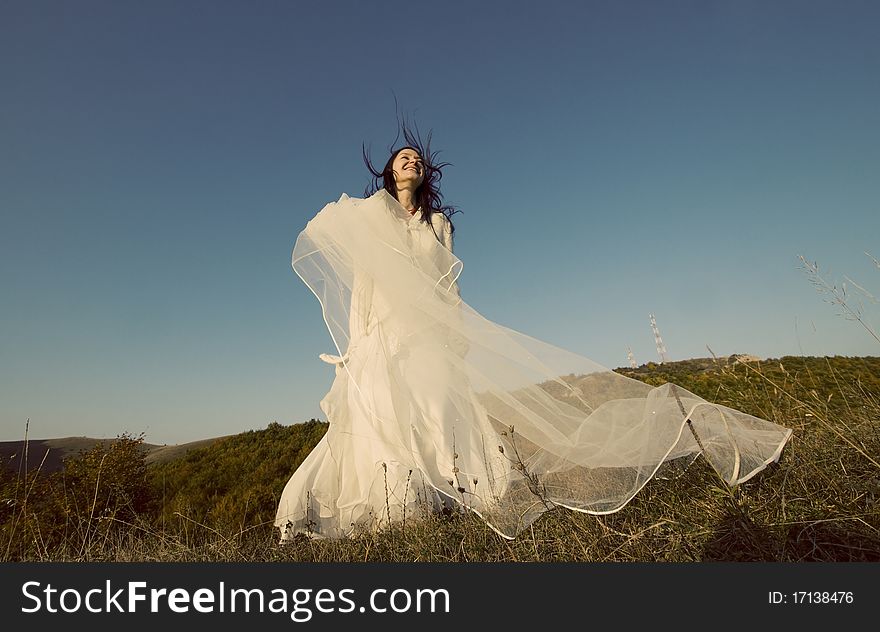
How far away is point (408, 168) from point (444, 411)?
2.53m

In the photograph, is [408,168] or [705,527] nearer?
[705,527]

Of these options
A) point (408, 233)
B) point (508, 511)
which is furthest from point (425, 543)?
point (408, 233)

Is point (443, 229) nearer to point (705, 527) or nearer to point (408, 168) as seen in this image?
point (408, 168)

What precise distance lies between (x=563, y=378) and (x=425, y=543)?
1.31m

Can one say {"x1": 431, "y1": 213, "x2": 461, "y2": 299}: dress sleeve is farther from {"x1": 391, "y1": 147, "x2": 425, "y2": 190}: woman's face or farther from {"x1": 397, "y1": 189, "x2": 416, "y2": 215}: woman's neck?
{"x1": 391, "y1": 147, "x2": 425, "y2": 190}: woman's face

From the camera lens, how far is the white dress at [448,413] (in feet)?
7.75

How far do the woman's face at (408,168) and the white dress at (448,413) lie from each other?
400mm

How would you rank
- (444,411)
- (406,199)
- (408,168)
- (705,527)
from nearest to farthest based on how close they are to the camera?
1. (705,527)
2. (444,411)
3. (408,168)
4. (406,199)

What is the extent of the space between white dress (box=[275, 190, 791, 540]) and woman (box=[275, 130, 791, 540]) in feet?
0.03

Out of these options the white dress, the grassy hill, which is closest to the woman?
the white dress

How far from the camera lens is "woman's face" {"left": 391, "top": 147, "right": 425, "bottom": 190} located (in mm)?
4527

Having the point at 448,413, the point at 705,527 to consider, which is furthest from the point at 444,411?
the point at 705,527

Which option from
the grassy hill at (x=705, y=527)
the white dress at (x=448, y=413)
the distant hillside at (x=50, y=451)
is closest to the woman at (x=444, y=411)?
the white dress at (x=448, y=413)

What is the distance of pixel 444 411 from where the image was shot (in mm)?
3199
